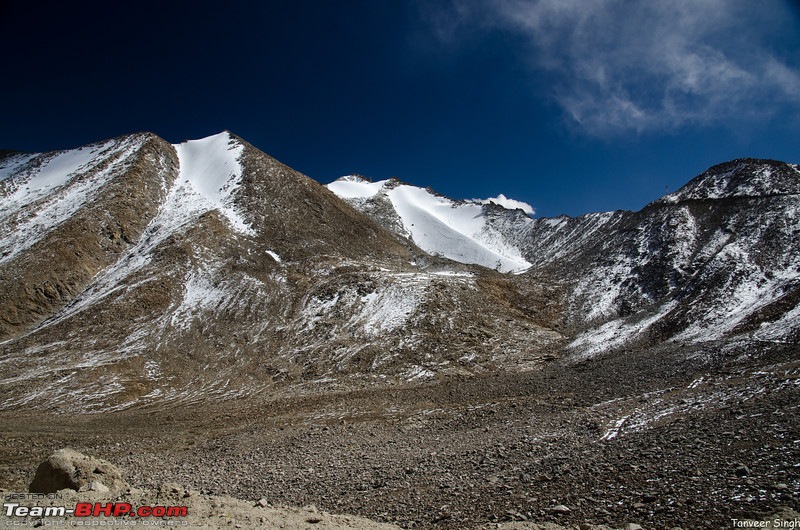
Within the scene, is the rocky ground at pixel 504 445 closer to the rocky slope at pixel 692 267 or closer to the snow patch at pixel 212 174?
the rocky slope at pixel 692 267

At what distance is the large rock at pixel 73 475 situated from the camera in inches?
407

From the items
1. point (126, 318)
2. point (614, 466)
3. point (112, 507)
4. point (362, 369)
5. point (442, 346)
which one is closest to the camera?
point (112, 507)

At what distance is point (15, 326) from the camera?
137ft

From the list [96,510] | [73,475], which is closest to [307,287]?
[73,475]

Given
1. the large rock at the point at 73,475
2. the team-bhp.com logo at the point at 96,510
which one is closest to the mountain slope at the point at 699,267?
the team-bhp.com logo at the point at 96,510

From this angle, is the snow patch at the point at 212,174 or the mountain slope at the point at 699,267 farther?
the snow patch at the point at 212,174

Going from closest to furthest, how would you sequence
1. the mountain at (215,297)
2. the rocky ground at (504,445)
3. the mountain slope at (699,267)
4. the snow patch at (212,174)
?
1. the rocky ground at (504,445)
2. the mountain slope at (699,267)
3. the mountain at (215,297)
4. the snow patch at (212,174)

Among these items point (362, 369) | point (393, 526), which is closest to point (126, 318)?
point (362, 369)

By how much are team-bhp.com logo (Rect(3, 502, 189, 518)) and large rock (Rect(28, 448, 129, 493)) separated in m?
1.32

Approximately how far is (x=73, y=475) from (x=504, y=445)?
12055mm

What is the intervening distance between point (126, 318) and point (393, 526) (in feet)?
131

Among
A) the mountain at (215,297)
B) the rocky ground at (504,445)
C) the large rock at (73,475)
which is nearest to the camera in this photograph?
the rocky ground at (504,445)

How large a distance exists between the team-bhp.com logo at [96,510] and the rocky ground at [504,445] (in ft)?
8.59

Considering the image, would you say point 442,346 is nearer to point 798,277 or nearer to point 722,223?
point 798,277
